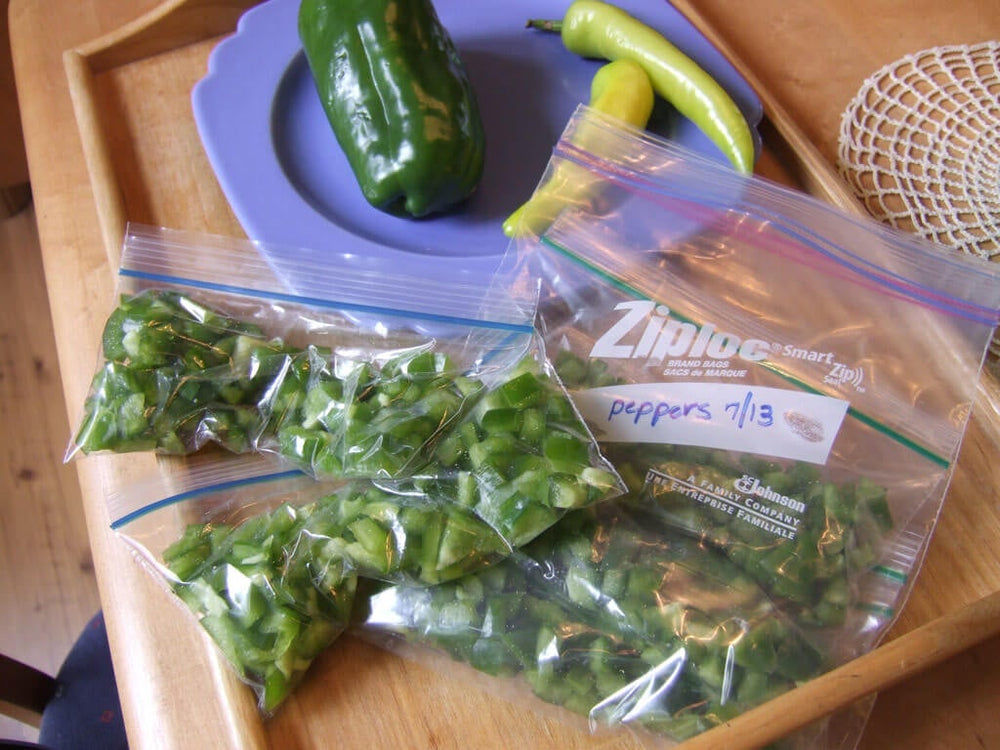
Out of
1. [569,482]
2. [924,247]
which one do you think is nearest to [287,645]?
[569,482]

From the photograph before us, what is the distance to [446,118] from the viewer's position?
2.84 feet

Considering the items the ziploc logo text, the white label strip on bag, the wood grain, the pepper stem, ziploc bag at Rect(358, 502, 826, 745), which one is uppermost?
the pepper stem

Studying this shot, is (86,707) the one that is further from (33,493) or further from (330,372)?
(33,493)

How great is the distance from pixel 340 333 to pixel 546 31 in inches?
20.8

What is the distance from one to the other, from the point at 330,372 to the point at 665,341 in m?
0.30

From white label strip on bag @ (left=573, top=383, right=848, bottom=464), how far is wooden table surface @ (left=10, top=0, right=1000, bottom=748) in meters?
0.17

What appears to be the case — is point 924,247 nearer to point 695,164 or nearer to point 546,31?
point 695,164

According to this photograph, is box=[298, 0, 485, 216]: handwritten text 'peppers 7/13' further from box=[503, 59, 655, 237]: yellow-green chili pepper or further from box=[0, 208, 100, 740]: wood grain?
box=[0, 208, 100, 740]: wood grain

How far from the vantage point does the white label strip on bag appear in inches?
25.5

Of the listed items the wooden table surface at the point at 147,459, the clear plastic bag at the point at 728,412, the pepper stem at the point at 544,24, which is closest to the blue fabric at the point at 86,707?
the wooden table surface at the point at 147,459

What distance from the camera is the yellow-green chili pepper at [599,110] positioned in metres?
0.79

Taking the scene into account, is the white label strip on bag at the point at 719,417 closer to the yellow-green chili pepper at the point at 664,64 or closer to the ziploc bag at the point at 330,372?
the ziploc bag at the point at 330,372

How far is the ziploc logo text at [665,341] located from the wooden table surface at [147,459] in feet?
0.80

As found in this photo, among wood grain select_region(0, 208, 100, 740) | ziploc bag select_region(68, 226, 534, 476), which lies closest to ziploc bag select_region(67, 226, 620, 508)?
ziploc bag select_region(68, 226, 534, 476)
